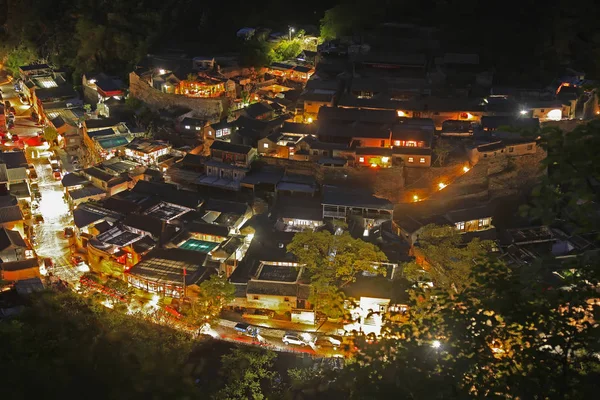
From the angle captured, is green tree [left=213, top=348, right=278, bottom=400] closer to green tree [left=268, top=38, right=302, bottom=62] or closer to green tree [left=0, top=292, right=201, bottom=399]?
green tree [left=0, top=292, right=201, bottom=399]

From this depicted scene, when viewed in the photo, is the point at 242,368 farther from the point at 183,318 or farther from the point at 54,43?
the point at 54,43

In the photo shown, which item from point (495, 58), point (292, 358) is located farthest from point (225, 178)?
point (495, 58)

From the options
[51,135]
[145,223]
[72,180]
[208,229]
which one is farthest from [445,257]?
[51,135]

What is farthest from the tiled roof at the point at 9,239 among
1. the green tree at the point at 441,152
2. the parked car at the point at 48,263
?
the green tree at the point at 441,152

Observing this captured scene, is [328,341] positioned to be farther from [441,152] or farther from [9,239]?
[9,239]

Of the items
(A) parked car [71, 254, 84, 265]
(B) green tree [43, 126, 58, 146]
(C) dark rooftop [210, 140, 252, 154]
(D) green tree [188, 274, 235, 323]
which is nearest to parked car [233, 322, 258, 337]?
(D) green tree [188, 274, 235, 323]

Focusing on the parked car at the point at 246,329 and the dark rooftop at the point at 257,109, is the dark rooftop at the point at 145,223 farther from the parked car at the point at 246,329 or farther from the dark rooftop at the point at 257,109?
the dark rooftop at the point at 257,109
